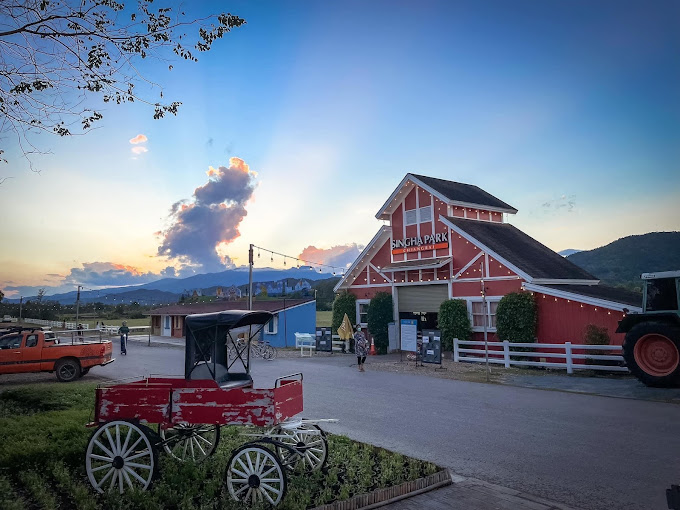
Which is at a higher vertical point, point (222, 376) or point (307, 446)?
point (222, 376)

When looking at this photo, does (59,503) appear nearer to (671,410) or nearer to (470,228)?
(671,410)

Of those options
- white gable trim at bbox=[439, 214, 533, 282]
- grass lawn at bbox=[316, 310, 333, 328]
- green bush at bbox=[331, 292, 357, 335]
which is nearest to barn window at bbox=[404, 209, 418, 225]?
white gable trim at bbox=[439, 214, 533, 282]

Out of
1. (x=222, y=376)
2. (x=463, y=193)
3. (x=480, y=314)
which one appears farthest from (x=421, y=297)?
(x=222, y=376)

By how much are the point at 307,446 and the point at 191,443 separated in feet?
6.89

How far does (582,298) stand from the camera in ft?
61.9

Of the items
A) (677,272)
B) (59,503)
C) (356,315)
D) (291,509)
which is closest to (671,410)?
(677,272)

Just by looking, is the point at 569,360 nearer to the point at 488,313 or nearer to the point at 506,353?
the point at 506,353

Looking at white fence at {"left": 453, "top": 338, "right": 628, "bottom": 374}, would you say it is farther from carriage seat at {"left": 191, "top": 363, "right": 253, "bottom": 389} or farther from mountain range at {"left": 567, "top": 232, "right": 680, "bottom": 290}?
mountain range at {"left": 567, "top": 232, "right": 680, "bottom": 290}

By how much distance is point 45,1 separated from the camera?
832cm

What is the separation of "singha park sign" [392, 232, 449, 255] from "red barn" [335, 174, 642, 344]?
54 mm

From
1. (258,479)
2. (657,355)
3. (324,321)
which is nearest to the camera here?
(258,479)

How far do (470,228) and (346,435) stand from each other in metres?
17.6

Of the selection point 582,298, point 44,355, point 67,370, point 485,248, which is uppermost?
point 485,248

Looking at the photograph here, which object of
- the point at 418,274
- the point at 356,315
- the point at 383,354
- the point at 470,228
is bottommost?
the point at 383,354
